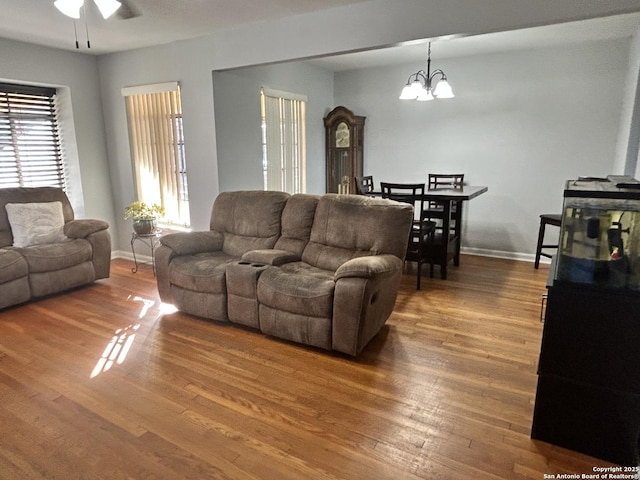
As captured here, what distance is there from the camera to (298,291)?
8.88 feet

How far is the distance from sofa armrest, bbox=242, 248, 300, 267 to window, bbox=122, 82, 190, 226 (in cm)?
177

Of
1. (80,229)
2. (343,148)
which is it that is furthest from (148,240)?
(343,148)

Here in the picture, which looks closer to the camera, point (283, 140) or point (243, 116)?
point (243, 116)

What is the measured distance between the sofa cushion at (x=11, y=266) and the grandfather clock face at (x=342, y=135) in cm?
392

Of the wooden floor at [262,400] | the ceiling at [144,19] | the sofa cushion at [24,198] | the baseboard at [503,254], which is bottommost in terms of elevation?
the wooden floor at [262,400]

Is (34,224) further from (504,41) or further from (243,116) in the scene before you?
(504,41)

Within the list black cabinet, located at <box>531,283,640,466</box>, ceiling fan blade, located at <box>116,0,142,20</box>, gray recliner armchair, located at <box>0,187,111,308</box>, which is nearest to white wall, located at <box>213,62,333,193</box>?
ceiling fan blade, located at <box>116,0,142,20</box>

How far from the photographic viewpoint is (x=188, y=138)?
4.14 metres

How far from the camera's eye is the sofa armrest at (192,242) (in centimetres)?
341

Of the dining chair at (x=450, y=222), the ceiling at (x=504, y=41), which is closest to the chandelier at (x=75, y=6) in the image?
the ceiling at (x=504, y=41)

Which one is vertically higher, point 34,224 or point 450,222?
point 34,224

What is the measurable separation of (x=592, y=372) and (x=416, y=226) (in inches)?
98.4

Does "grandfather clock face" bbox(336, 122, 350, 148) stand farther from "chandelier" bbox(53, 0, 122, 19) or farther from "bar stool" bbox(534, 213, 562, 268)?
"chandelier" bbox(53, 0, 122, 19)

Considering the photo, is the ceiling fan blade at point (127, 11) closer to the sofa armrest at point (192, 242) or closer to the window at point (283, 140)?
the window at point (283, 140)
